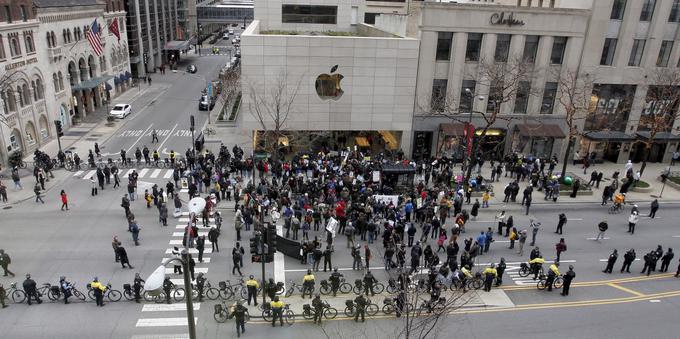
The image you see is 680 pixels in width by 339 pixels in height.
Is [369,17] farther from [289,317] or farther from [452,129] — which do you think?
[289,317]

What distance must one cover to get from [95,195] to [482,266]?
24048 mm

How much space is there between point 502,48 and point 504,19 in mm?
2292

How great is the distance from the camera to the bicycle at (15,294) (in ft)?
61.8

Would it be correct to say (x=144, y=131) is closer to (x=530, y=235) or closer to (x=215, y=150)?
(x=215, y=150)

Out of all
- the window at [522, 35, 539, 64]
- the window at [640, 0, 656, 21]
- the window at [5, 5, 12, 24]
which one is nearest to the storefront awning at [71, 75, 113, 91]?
the window at [5, 5, 12, 24]

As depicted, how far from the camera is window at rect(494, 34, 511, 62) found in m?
37.6

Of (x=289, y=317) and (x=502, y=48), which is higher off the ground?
(x=502, y=48)

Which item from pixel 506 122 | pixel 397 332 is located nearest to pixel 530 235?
pixel 397 332

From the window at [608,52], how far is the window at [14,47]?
46.8m

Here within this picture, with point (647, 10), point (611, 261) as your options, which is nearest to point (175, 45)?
point (647, 10)

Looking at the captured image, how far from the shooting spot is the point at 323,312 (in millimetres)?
18484

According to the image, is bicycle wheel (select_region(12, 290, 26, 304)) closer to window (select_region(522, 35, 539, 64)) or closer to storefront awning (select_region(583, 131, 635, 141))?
window (select_region(522, 35, 539, 64))

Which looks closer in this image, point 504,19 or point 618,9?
point 504,19

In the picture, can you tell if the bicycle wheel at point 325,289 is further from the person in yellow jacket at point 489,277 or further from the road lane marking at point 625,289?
the road lane marking at point 625,289
